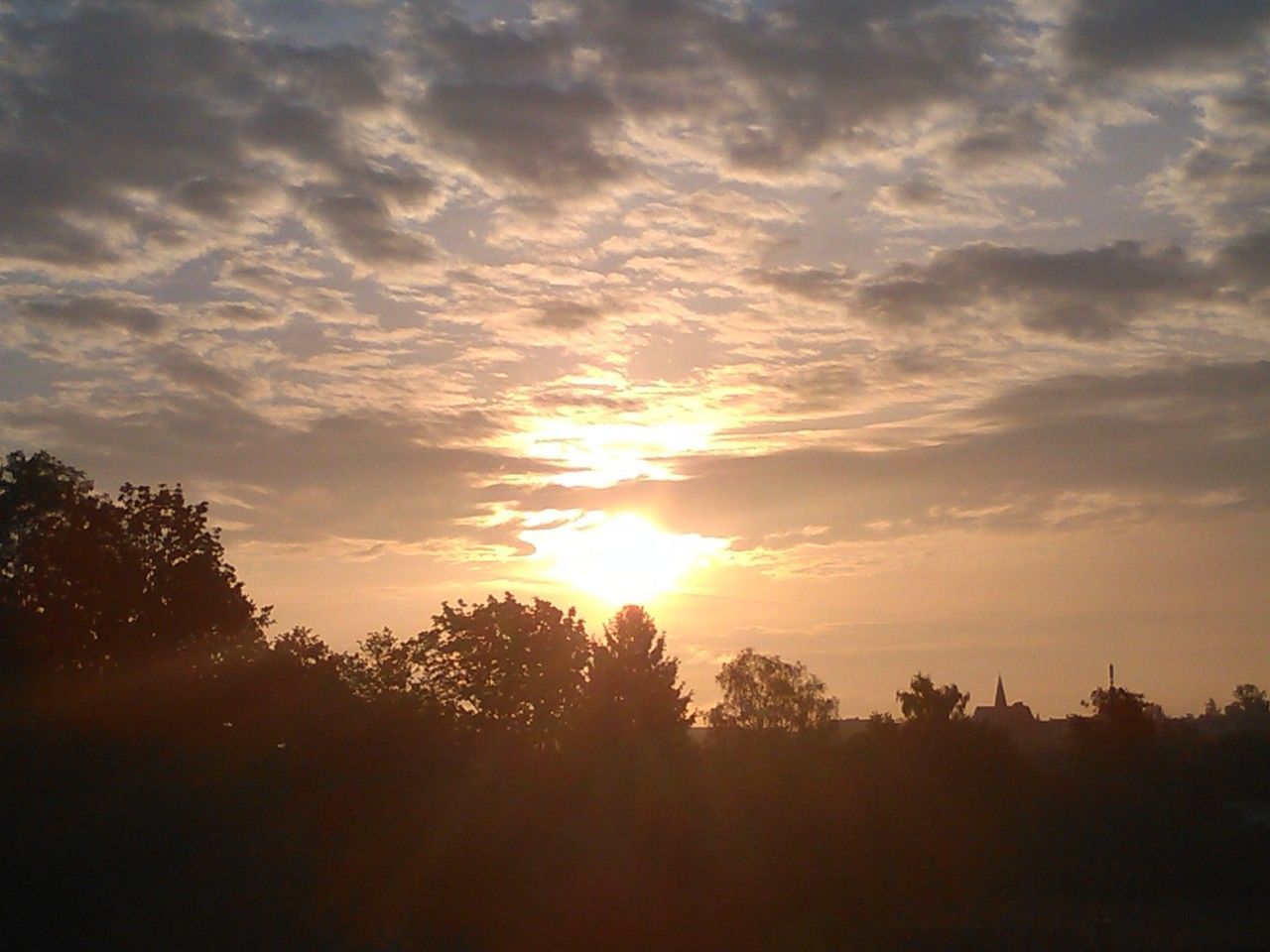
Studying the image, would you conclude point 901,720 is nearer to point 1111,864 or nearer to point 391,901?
point 1111,864

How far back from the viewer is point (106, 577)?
136 feet

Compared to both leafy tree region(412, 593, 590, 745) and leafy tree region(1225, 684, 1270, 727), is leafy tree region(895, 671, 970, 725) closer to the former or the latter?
leafy tree region(412, 593, 590, 745)

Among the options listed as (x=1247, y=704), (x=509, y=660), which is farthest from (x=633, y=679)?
(x=1247, y=704)

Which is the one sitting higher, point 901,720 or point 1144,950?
point 901,720

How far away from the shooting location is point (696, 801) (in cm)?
3288

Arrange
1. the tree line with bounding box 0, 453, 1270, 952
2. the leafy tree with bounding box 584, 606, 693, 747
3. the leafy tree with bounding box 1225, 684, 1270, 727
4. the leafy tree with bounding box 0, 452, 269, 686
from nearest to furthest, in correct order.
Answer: the tree line with bounding box 0, 453, 1270, 952 → the leafy tree with bounding box 0, 452, 269, 686 → the leafy tree with bounding box 584, 606, 693, 747 → the leafy tree with bounding box 1225, 684, 1270, 727

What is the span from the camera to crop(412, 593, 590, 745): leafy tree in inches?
2518

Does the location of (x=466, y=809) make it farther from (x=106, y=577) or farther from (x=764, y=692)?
(x=764, y=692)

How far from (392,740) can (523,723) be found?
28.6m

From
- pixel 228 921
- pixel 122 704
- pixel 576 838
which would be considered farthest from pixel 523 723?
pixel 228 921

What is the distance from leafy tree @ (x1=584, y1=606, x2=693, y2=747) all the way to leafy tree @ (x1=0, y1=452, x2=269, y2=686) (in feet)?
54.6

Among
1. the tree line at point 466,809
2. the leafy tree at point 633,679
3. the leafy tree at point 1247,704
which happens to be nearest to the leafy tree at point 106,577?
the tree line at point 466,809

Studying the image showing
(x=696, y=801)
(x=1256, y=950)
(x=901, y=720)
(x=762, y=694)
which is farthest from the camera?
(x=762, y=694)

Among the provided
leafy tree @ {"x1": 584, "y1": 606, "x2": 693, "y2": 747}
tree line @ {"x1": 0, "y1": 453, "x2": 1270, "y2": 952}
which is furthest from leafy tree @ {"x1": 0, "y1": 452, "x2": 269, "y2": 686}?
leafy tree @ {"x1": 584, "y1": 606, "x2": 693, "y2": 747}
